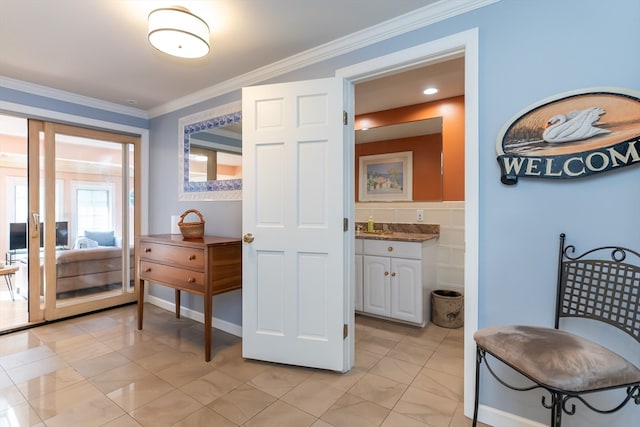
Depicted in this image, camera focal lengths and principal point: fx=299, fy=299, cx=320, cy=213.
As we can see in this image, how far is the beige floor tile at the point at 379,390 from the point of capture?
5.88 feet

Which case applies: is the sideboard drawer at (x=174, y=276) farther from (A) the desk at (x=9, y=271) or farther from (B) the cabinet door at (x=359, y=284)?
(A) the desk at (x=9, y=271)

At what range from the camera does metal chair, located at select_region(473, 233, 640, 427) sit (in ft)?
3.38

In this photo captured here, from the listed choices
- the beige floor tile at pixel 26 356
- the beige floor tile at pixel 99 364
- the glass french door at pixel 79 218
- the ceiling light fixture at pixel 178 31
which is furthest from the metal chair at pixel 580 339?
the glass french door at pixel 79 218

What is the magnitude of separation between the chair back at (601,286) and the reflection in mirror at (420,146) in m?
1.85

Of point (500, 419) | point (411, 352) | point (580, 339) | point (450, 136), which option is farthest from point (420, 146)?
point (500, 419)

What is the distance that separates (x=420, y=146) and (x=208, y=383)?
296 cm

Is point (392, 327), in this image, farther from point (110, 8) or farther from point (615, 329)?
point (110, 8)

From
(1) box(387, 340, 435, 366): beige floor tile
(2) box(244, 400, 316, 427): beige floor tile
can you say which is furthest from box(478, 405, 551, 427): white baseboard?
(2) box(244, 400, 316, 427): beige floor tile

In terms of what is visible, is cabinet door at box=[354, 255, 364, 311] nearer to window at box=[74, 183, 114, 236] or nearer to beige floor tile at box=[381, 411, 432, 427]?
beige floor tile at box=[381, 411, 432, 427]

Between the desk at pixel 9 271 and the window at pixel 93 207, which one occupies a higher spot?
the window at pixel 93 207

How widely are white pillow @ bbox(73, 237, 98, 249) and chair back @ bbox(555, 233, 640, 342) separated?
4.20 m

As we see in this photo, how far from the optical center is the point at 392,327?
9.62 ft

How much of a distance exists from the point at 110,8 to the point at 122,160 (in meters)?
2.27

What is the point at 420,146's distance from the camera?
3330 millimetres
